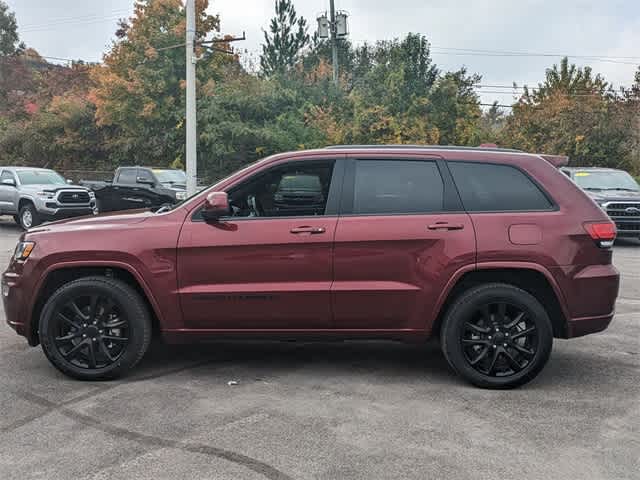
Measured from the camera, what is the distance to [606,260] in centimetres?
488

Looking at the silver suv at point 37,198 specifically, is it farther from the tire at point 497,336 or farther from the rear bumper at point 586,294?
the rear bumper at point 586,294

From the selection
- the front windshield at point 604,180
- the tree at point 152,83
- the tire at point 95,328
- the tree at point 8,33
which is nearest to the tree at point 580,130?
the front windshield at point 604,180

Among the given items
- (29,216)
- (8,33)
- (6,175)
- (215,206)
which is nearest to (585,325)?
(215,206)

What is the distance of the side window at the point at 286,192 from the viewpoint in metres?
5.05

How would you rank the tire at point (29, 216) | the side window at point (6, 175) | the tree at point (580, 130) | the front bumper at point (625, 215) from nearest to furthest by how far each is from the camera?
1. the front bumper at point (625, 215)
2. the tire at point (29, 216)
3. the side window at point (6, 175)
4. the tree at point (580, 130)

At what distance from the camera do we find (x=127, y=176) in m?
19.5

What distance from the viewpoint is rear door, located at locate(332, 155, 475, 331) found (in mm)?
→ 4789

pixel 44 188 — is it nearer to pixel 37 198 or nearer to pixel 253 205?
pixel 37 198

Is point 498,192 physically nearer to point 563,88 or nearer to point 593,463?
point 593,463

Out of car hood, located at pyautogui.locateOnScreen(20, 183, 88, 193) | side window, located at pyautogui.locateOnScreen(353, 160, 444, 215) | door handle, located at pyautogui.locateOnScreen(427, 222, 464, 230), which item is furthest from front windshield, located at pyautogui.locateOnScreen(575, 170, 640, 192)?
car hood, located at pyautogui.locateOnScreen(20, 183, 88, 193)

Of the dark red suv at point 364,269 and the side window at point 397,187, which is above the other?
the side window at point 397,187

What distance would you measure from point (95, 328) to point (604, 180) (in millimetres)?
13723

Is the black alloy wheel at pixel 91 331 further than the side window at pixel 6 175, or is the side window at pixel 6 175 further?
the side window at pixel 6 175

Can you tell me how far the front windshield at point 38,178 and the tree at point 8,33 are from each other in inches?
2142
